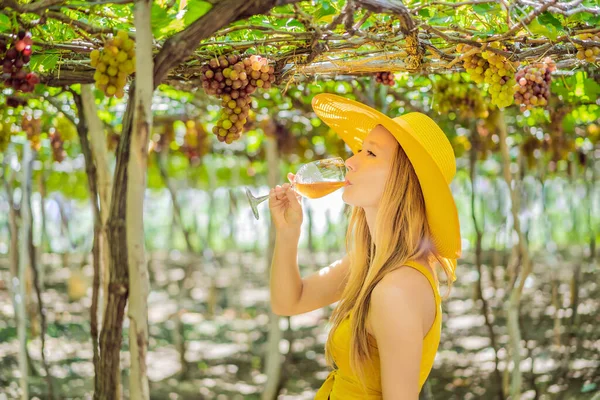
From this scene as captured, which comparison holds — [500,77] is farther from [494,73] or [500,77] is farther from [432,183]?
[432,183]

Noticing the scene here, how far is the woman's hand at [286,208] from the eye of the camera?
218 centimetres

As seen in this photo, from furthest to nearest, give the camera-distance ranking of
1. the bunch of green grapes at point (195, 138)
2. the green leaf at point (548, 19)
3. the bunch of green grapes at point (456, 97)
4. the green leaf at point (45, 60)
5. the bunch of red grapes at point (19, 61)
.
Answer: the bunch of green grapes at point (195, 138) < the bunch of green grapes at point (456, 97) < the green leaf at point (45, 60) < the green leaf at point (548, 19) < the bunch of red grapes at point (19, 61)

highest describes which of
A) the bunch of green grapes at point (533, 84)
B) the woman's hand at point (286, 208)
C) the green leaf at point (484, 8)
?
the green leaf at point (484, 8)

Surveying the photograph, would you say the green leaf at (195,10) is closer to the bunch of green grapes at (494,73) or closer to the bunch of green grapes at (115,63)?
the bunch of green grapes at (115,63)

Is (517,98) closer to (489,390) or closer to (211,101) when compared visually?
(211,101)

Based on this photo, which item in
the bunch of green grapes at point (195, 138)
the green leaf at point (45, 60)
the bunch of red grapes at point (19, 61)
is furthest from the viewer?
the bunch of green grapes at point (195, 138)

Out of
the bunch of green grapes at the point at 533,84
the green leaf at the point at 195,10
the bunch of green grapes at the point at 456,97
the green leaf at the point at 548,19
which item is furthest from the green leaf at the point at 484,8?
the bunch of green grapes at the point at 456,97

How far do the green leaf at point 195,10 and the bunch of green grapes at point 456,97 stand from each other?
83.1 inches

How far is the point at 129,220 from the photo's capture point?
1.61 meters

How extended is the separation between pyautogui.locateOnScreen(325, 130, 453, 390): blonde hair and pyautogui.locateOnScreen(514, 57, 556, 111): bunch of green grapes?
50 cm

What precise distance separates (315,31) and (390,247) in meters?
0.68

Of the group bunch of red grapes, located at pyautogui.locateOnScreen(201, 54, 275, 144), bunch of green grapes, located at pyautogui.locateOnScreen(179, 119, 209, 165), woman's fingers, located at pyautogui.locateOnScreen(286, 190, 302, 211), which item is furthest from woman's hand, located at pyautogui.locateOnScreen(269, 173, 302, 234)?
bunch of green grapes, located at pyautogui.locateOnScreen(179, 119, 209, 165)

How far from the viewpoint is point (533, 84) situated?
2.18 meters

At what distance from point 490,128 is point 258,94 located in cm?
198
